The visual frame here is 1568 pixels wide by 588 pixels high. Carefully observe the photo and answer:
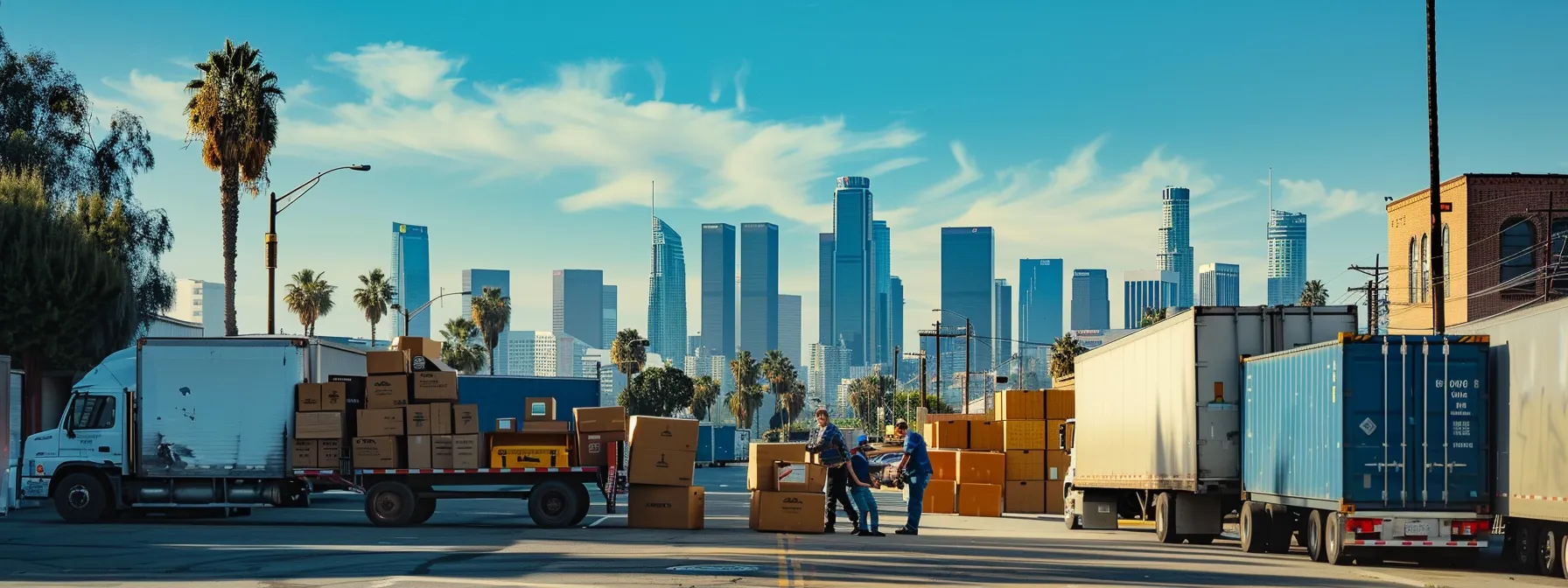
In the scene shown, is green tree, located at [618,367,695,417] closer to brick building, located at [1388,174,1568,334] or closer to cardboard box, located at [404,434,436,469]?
brick building, located at [1388,174,1568,334]

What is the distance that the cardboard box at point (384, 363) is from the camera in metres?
23.2

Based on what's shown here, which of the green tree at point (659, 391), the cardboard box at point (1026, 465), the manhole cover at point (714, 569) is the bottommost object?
the green tree at point (659, 391)

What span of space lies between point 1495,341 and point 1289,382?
7.73 feet

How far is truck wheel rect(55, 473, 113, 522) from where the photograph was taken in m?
23.7

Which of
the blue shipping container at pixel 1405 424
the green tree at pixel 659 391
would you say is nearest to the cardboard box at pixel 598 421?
the blue shipping container at pixel 1405 424

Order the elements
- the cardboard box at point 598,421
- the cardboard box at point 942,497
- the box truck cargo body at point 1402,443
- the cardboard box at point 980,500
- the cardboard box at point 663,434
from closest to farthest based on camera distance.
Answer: the box truck cargo body at point 1402,443
the cardboard box at point 663,434
the cardboard box at point 598,421
the cardboard box at point 980,500
the cardboard box at point 942,497

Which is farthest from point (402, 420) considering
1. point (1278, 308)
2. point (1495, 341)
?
point (1495, 341)

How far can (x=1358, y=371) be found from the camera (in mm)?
16875

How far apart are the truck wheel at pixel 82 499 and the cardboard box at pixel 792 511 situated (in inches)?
424

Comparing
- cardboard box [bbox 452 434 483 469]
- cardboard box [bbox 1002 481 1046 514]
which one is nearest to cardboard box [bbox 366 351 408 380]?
cardboard box [bbox 452 434 483 469]

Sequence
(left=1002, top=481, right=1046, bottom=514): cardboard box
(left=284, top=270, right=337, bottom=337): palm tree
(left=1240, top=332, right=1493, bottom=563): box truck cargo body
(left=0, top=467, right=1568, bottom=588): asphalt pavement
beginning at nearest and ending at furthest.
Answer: (left=0, top=467, right=1568, bottom=588): asphalt pavement, (left=1240, top=332, right=1493, bottom=563): box truck cargo body, (left=1002, top=481, right=1046, bottom=514): cardboard box, (left=284, top=270, right=337, bottom=337): palm tree

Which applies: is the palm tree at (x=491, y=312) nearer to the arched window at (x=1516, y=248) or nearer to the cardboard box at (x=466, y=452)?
the arched window at (x=1516, y=248)

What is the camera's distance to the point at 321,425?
23109mm

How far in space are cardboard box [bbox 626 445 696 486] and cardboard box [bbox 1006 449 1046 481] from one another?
13.2 meters
